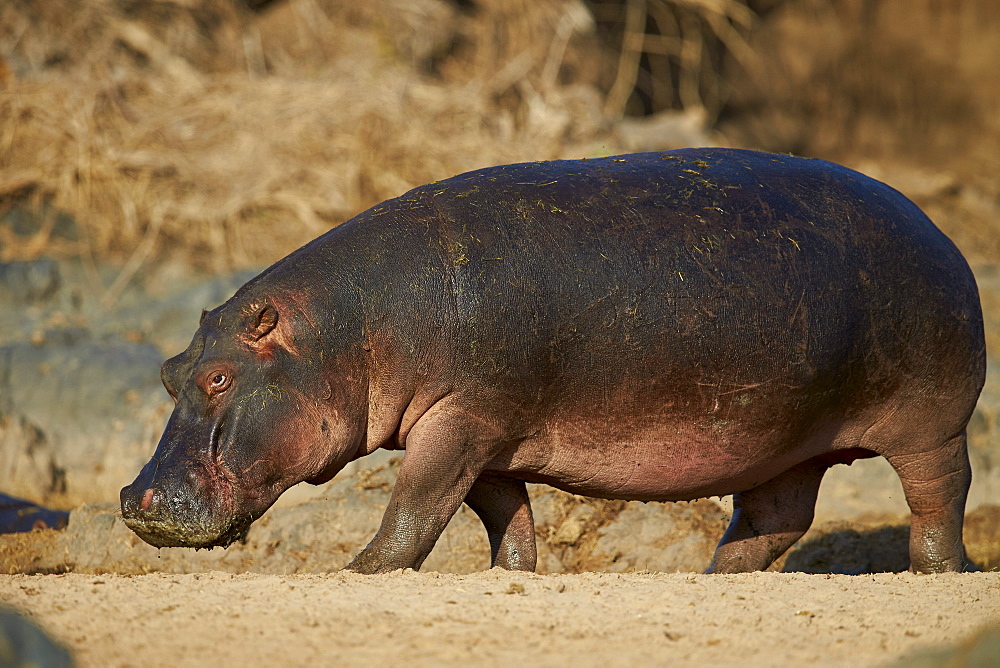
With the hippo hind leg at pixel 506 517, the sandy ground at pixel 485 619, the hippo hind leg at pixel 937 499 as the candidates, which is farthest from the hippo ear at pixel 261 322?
the hippo hind leg at pixel 937 499

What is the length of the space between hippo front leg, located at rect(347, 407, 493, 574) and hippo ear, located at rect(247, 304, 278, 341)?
649mm

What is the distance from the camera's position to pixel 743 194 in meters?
4.71

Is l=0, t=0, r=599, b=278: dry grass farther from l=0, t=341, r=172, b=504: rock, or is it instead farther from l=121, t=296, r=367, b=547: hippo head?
l=121, t=296, r=367, b=547: hippo head

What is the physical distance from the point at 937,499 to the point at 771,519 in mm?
751

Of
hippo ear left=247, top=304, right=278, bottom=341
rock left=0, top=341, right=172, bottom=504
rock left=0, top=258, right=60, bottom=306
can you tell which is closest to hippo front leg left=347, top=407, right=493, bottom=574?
hippo ear left=247, top=304, right=278, bottom=341

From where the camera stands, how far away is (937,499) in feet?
16.8

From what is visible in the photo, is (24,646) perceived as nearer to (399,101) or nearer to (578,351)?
(578,351)

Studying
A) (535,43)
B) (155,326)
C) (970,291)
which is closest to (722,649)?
(970,291)

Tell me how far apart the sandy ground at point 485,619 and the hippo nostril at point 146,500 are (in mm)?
269

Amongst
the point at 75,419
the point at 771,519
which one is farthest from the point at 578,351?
the point at 75,419

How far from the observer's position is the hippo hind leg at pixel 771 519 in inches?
214

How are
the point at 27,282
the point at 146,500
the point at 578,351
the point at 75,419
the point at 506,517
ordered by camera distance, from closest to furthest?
1. the point at 146,500
2. the point at 578,351
3. the point at 506,517
4. the point at 75,419
5. the point at 27,282

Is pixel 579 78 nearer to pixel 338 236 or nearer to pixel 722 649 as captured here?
pixel 338 236

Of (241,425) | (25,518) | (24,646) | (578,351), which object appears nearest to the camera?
(24,646)
